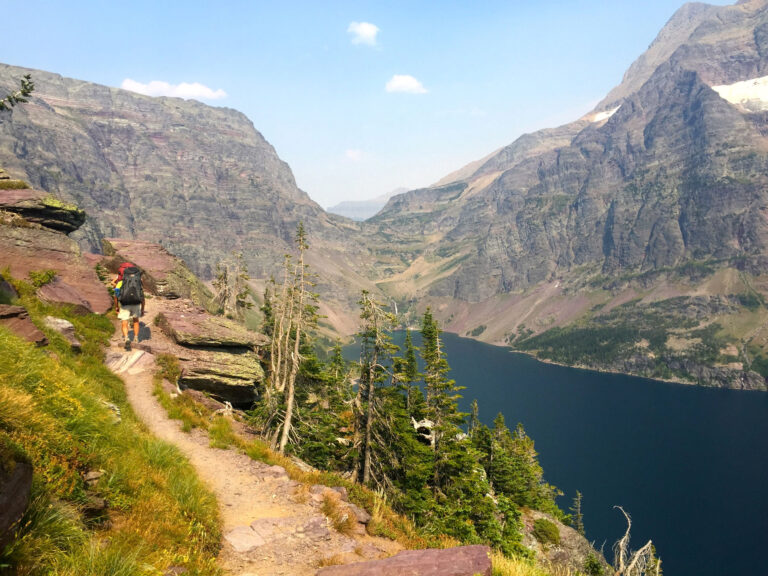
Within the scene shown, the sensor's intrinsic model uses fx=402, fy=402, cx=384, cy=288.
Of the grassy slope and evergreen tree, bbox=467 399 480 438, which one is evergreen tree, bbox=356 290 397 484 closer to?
the grassy slope

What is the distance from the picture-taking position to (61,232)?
2812 centimetres

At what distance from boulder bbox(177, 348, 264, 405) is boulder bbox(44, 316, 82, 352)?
5727mm

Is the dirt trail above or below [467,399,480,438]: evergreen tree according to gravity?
above

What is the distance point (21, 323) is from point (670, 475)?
17197cm

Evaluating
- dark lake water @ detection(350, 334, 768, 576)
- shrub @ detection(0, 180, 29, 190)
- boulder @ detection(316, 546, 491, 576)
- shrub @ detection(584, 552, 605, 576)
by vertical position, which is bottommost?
dark lake water @ detection(350, 334, 768, 576)

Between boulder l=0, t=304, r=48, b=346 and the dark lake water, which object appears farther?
the dark lake water

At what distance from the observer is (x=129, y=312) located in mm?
22281

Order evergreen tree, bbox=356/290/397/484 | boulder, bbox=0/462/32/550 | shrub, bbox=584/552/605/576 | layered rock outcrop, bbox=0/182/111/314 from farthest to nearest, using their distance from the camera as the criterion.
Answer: shrub, bbox=584/552/605/576, evergreen tree, bbox=356/290/397/484, layered rock outcrop, bbox=0/182/111/314, boulder, bbox=0/462/32/550

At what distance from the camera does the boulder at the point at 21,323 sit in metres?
12.7

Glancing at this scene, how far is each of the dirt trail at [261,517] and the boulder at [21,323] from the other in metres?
4.34

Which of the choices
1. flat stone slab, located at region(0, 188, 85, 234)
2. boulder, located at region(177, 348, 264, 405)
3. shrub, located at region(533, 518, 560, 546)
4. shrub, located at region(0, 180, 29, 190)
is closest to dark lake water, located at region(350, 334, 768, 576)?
shrub, located at region(533, 518, 560, 546)

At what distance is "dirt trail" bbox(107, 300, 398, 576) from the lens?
30.2 ft

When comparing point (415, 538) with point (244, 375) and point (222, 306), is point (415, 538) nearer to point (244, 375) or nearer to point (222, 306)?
point (244, 375)

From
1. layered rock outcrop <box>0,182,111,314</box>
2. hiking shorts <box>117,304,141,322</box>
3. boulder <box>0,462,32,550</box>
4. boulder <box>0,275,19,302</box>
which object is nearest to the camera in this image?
boulder <box>0,462,32,550</box>
